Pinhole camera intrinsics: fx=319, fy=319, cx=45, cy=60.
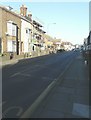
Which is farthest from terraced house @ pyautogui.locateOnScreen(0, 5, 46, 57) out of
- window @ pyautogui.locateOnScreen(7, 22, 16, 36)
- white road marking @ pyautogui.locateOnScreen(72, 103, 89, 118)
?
white road marking @ pyautogui.locateOnScreen(72, 103, 89, 118)

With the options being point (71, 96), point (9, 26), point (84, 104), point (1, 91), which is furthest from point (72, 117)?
point (9, 26)

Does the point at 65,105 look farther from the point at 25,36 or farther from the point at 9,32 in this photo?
the point at 25,36

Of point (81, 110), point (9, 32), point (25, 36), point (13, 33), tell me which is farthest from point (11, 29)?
point (81, 110)

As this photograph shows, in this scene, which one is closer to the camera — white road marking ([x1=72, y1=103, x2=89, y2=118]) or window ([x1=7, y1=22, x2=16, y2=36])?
white road marking ([x1=72, y1=103, x2=89, y2=118])

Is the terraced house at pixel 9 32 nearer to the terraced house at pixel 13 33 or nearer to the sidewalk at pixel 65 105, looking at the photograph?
the terraced house at pixel 13 33

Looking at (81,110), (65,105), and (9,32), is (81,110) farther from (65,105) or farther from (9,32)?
(9,32)

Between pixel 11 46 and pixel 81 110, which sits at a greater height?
pixel 11 46

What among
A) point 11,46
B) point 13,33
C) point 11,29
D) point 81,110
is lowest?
point 81,110

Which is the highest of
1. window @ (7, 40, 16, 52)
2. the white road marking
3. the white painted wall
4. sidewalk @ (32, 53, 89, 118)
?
the white painted wall

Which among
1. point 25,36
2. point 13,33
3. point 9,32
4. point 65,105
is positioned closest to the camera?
point 65,105

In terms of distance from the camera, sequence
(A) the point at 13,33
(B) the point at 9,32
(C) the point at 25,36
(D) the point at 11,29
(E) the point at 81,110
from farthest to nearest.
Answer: (C) the point at 25,36 → (A) the point at 13,33 → (D) the point at 11,29 → (B) the point at 9,32 → (E) the point at 81,110

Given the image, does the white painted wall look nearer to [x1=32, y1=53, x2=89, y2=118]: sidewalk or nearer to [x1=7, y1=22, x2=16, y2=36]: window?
[x1=7, y1=22, x2=16, y2=36]: window

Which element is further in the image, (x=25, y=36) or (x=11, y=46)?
(x=25, y=36)

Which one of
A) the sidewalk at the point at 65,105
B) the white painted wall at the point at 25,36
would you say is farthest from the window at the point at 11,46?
the sidewalk at the point at 65,105
